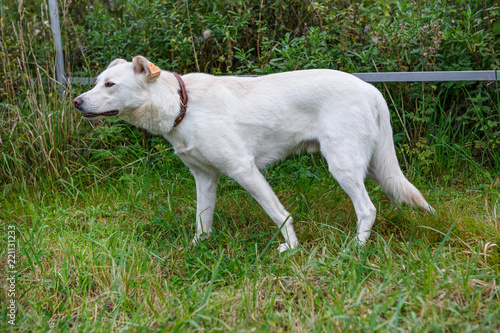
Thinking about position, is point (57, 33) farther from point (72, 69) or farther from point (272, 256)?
point (272, 256)

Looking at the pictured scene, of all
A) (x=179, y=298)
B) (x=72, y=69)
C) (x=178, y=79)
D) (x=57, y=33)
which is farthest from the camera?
A: (x=72, y=69)

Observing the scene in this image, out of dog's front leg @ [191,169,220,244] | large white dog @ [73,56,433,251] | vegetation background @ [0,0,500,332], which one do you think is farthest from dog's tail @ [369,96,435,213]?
dog's front leg @ [191,169,220,244]

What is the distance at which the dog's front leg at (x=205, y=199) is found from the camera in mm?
3434

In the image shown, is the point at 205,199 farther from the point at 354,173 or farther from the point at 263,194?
the point at 354,173

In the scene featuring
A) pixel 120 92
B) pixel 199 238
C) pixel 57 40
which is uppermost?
pixel 120 92

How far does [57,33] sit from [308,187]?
2.94m

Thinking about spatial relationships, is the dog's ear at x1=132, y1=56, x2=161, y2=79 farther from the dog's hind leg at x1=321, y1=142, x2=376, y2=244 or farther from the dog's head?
the dog's hind leg at x1=321, y1=142, x2=376, y2=244

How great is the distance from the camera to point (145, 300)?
2461 millimetres

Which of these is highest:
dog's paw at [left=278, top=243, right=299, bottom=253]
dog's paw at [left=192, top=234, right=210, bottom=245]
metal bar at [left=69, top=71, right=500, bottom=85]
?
metal bar at [left=69, top=71, right=500, bottom=85]

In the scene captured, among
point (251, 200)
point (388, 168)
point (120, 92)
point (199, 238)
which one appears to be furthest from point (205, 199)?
point (388, 168)

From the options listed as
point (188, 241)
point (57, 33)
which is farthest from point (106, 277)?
point (57, 33)

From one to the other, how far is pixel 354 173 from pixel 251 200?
1.02m

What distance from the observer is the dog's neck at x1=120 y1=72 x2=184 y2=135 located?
3086 mm

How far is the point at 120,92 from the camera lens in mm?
3111
